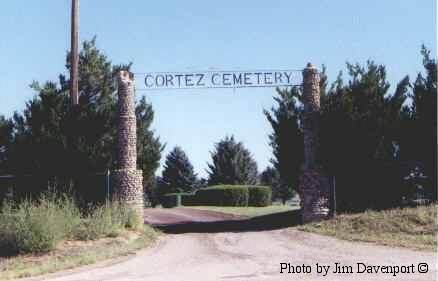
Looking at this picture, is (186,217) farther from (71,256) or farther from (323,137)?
(71,256)

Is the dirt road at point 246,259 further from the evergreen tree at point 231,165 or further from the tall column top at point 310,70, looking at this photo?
the evergreen tree at point 231,165

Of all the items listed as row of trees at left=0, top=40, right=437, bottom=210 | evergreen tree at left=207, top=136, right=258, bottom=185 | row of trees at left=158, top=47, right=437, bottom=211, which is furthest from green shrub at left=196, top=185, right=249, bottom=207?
row of trees at left=158, top=47, right=437, bottom=211

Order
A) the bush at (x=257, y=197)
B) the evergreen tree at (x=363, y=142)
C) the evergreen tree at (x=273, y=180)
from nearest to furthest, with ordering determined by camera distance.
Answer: the evergreen tree at (x=363, y=142) → the bush at (x=257, y=197) → the evergreen tree at (x=273, y=180)

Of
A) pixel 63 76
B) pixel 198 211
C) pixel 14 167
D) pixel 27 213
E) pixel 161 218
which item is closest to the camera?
pixel 27 213

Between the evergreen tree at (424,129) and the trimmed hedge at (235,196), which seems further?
the trimmed hedge at (235,196)

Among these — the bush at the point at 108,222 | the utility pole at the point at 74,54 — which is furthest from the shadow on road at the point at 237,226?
the utility pole at the point at 74,54

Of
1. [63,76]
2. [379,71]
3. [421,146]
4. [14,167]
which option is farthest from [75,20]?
[421,146]

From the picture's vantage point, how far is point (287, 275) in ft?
39.1

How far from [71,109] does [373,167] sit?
41.4 feet

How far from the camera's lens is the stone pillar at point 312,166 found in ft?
74.8

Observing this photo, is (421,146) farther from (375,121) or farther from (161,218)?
(161,218)

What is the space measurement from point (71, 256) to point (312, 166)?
35.3 feet

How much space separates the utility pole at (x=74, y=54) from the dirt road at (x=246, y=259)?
7.76 m

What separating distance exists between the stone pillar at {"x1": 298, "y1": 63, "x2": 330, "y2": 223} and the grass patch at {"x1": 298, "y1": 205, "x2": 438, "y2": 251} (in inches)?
31.5
